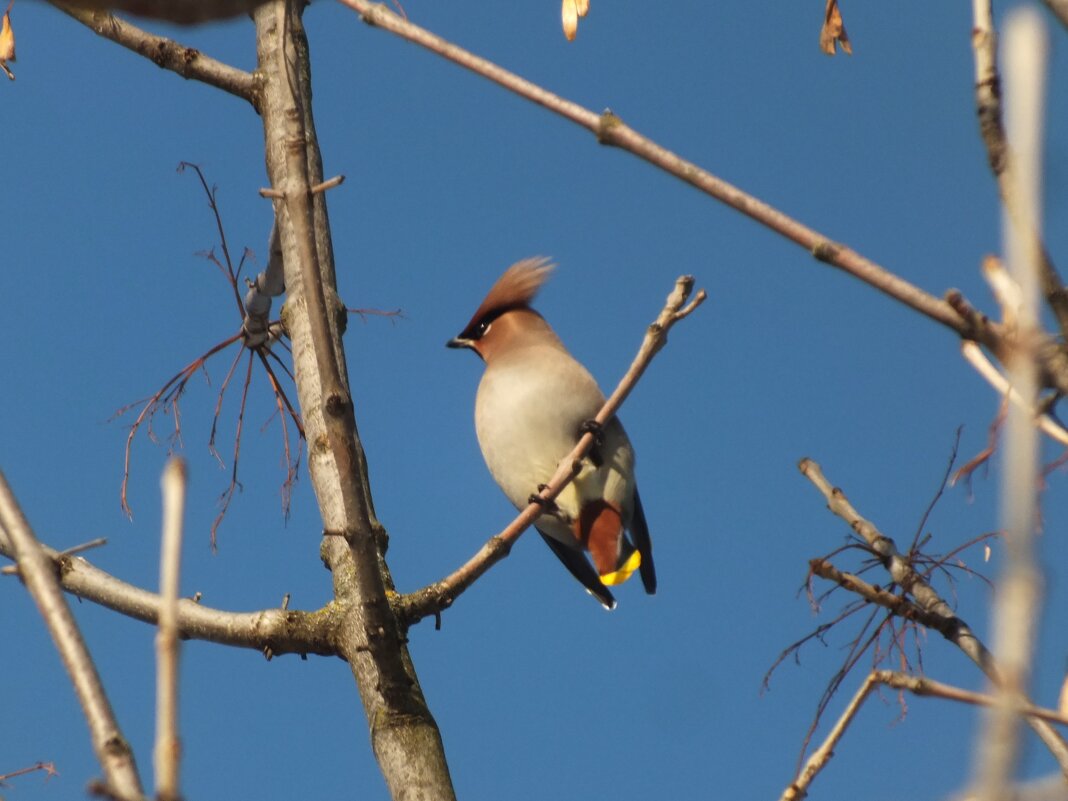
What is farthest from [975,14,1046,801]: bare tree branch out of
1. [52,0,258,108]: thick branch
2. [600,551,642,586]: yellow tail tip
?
[600,551,642,586]: yellow tail tip

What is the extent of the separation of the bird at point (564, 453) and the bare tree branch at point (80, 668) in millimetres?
2838

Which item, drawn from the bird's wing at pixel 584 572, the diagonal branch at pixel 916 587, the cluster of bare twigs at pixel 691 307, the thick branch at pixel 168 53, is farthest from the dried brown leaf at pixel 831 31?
the bird's wing at pixel 584 572

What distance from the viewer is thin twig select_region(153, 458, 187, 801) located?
2.36 ft

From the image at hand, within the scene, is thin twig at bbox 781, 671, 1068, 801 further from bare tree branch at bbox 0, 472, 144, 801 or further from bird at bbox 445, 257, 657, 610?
bird at bbox 445, 257, 657, 610

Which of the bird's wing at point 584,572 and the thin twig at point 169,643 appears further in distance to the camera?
the bird's wing at point 584,572

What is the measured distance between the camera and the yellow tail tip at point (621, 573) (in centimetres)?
414

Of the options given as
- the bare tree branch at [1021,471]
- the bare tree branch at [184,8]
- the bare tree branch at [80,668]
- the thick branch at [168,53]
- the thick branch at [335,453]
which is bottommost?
the bare tree branch at [1021,471]

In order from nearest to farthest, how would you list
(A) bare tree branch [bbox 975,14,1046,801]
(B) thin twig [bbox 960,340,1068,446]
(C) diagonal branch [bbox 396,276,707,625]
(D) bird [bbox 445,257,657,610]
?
(A) bare tree branch [bbox 975,14,1046,801] < (B) thin twig [bbox 960,340,1068,446] < (C) diagonal branch [bbox 396,276,707,625] < (D) bird [bbox 445,257,657,610]

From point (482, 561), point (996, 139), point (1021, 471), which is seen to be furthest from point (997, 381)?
point (482, 561)

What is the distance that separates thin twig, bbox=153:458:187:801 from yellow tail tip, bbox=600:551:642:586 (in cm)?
343

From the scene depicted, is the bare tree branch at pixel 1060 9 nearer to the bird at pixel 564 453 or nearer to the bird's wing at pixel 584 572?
the bird at pixel 564 453

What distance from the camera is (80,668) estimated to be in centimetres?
106

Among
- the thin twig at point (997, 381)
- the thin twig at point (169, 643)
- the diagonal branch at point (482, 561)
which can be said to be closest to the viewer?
the thin twig at point (169, 643)

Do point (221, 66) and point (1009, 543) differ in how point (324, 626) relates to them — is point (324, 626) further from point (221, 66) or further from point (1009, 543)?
point (1009, 543)
